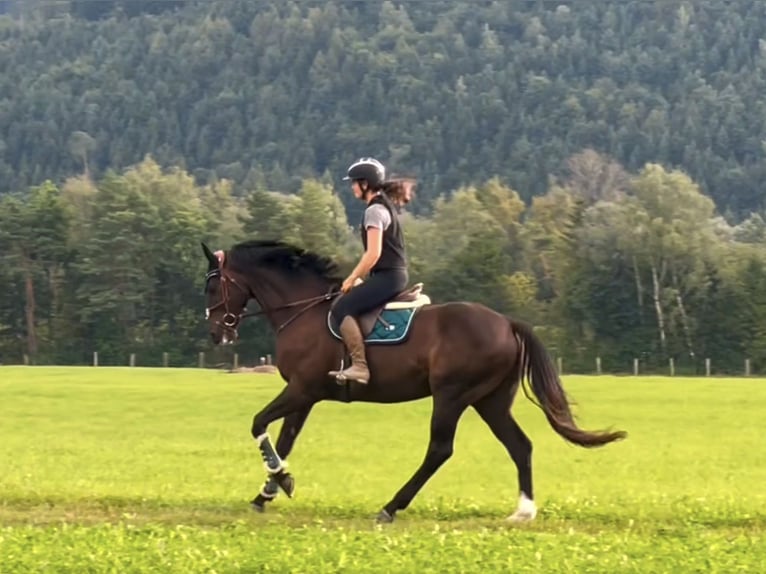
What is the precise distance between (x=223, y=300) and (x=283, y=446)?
168cm

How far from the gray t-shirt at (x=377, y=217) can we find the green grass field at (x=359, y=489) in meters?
2.84

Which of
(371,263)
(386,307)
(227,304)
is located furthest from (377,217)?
(227,304)

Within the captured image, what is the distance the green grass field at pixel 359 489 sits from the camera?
357 inches

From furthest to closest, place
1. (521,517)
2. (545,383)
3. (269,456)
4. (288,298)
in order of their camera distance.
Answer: (288,298) < (269,456) < (545,383) < (521,517)

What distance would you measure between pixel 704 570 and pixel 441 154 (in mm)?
182145

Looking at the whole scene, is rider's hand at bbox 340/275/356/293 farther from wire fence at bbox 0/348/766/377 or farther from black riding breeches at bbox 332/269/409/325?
wire fence at bbox 0/348/766/377

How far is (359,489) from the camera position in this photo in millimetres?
16938

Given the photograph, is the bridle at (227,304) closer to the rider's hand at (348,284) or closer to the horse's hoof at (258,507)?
the rider's hand at (348,284)

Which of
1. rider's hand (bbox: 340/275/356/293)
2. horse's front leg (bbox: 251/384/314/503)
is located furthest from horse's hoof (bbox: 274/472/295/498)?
rider's hand (bbox: 340/275/356/293)

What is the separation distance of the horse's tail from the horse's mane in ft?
6.84

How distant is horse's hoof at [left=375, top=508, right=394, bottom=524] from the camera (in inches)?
466

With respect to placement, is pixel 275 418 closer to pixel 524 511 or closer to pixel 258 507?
pixel 258 507

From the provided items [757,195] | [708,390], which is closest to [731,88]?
[757,195]

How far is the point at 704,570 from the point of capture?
8688mm
